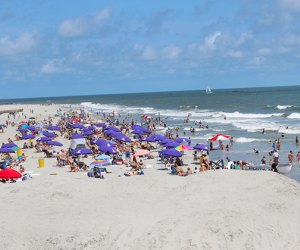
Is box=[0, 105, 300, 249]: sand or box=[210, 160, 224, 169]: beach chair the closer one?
box=[0, 105, 300, 249]: sand

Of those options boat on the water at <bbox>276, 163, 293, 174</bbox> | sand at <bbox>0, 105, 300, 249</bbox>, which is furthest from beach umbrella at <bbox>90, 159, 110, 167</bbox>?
boat on the water at <bbox>276, 163, 293, 174</bbox>

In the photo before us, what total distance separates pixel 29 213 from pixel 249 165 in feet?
39.3

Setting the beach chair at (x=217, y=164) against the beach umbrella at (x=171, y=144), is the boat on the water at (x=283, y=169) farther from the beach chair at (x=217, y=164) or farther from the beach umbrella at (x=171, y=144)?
the beach umbrella at (x=171, y=144)

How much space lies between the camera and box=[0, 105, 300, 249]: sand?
10.5 m

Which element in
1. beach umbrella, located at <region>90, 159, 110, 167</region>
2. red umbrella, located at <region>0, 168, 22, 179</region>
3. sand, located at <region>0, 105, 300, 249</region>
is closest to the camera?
sand, located at <region>0, 105, 300, 249</region>

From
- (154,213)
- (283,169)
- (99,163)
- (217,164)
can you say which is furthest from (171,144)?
(154,213)

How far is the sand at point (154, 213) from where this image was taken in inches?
413

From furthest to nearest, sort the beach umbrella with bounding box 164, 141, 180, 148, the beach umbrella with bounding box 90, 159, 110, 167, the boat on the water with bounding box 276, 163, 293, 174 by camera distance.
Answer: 1. the beach umbrella with bounding box 164, 141, 180, 148
2. the beach umbrella with bounding box 90, 159, 110, 167
3. the boat on the water with bounding box 276, 163, 293, 174

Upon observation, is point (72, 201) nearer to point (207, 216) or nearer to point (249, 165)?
point (207, 216)

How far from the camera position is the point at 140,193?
48.5ft

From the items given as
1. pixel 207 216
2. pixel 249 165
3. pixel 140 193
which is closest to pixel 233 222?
pixel 207 216

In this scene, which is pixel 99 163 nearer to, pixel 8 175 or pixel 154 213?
pixel 8 175

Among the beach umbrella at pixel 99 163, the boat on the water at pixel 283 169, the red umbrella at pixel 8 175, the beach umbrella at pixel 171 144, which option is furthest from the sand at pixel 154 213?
the beach umbrella at pixel 171 144

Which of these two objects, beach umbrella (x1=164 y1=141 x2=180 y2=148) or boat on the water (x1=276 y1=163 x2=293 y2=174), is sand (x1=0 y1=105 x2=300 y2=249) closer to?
boat on the water (x1=276 y1=163 x2=293 y2=174)
